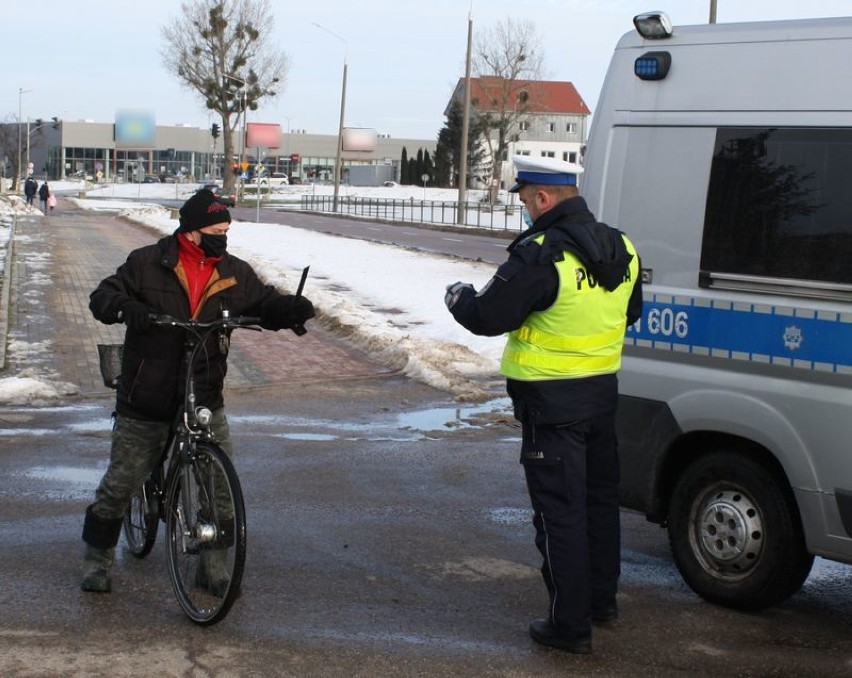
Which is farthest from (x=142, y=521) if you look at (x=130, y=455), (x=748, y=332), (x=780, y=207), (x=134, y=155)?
(x=134, y=155)

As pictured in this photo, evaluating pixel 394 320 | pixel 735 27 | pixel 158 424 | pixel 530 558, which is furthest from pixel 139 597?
pixel 394 320

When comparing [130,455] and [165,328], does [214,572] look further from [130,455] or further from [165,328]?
[165,328]

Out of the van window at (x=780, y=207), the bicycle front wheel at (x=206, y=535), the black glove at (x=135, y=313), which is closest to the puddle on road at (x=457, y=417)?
the bicycle front wheel at (x=206, y=535)

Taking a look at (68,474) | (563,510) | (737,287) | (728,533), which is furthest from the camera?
(68,474)

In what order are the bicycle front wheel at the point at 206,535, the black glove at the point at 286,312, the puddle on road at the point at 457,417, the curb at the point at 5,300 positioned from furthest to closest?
the curb at the point at 5,300 < the puddle on road at the point at 457,417 < the black glove at the point at 286,312 < the bicycle front wheel at the point at 206,535

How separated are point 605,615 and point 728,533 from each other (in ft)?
2.11

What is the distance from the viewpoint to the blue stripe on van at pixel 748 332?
496 centimetres

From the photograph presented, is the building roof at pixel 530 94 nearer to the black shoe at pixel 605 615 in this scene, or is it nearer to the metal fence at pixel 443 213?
the metal fence at pixel 443 213

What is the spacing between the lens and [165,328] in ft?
18.0

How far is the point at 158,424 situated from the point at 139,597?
0.75 meters

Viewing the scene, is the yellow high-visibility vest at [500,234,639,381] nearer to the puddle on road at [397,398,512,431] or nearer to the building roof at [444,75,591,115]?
the puddle on road at [397,398,512,431]

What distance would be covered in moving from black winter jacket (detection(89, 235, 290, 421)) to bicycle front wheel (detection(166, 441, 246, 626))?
32 cm

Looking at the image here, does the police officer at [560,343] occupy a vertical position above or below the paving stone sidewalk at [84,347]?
above

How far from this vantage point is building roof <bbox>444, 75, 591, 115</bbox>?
87.1 metres
